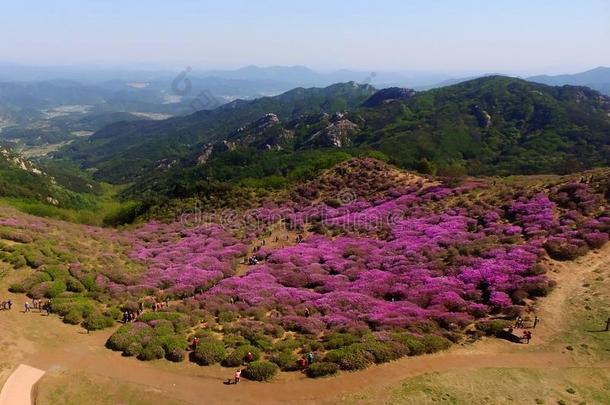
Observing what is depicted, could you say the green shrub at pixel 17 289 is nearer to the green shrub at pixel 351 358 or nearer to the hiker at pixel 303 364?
the hiker at pixel 303 364

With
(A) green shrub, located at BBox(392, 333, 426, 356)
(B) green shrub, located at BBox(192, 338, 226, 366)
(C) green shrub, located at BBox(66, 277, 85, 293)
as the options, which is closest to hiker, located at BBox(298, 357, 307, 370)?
(B) green shrub, located at BBox(192, 338, 226, 366)

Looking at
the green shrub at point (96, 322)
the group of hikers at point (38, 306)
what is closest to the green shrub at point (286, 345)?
the green shrub at point (96, 322)

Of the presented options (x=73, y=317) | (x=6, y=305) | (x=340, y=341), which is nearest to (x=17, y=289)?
(x=6, y=305)

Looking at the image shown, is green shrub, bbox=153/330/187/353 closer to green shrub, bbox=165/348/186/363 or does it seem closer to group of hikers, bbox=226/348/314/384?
green shrub, bbox=165/348/186/363

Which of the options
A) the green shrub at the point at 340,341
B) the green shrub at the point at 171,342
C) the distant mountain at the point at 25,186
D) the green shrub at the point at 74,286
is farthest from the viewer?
the distant mountain at the point at 25,186

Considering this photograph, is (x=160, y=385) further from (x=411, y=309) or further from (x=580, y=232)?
(x=580, y=232)

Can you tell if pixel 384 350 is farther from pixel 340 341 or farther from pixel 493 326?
pixel 493 326
